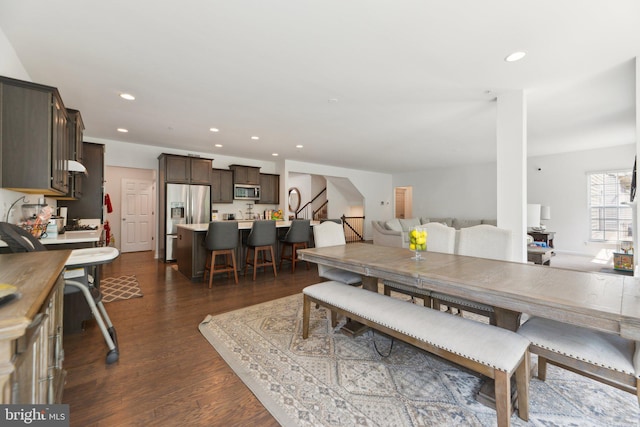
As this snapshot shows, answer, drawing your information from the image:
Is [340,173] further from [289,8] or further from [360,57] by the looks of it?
[289,8]

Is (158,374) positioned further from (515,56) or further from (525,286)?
(515,56)

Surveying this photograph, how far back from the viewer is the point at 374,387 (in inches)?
68.1

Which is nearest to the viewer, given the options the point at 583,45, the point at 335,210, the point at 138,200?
the point at 583,45

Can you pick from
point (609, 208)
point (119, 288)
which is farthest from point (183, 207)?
point (609, 208)

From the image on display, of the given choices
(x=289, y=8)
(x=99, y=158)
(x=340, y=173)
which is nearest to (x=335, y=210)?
(x=340, y=173)

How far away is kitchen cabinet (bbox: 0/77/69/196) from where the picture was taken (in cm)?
205

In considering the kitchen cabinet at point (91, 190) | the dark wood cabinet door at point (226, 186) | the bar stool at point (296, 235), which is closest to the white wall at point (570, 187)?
the bar stool at point (296, 235)

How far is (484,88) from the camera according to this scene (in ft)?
10.0

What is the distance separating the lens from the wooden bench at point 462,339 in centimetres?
129

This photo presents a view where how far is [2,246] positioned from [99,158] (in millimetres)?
3043

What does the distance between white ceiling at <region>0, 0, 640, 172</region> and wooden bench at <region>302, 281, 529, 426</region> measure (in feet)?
6.57

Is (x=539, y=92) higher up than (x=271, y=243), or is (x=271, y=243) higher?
(x=539, y=92)

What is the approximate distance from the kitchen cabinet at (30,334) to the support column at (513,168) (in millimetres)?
3739

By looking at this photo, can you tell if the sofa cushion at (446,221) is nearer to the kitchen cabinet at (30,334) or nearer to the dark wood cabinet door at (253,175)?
the dark wood cabinet door at (253,175)
